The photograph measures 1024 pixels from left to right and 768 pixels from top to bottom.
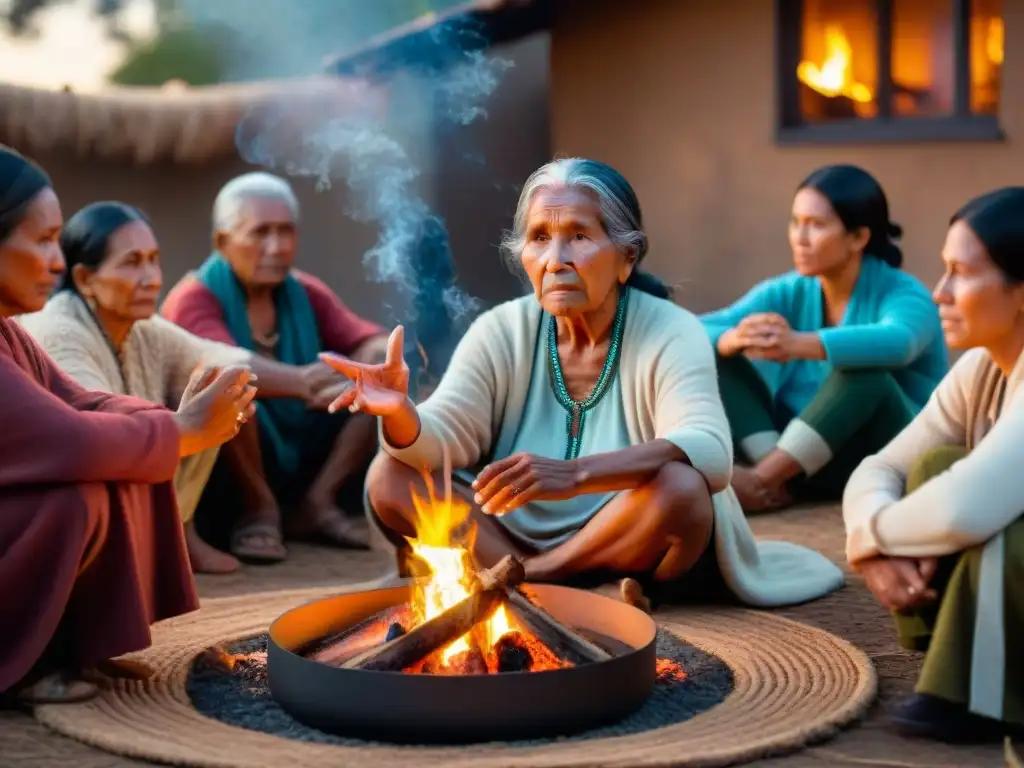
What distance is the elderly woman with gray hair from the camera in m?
4.82

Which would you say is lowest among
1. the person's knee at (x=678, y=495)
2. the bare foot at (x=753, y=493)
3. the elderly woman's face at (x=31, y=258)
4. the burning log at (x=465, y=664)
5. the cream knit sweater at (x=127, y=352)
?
the burning log at (x=465, y=664)

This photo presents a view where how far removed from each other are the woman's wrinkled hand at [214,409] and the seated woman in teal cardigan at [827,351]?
122 inches

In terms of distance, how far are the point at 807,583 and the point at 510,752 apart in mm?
2003

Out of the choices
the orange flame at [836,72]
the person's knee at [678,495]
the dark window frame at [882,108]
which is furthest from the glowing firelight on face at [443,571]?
the orange flame at [836,72]

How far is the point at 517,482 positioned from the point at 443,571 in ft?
1.10

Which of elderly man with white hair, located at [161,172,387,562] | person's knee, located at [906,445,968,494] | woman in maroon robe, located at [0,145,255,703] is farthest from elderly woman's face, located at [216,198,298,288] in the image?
person's knee, located at [906,445,968,494]

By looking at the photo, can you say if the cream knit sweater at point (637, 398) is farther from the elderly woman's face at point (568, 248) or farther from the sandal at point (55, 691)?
the sandal at point (55, 691)

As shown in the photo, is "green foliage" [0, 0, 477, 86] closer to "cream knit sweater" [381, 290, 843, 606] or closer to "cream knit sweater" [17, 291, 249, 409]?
"cream knit sweater" [17, 291, 249, 409]

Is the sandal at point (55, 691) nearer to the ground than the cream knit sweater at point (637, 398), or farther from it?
nearer to the ground

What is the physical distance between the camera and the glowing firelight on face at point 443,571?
13.9 ft

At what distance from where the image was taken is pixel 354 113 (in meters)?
11.2

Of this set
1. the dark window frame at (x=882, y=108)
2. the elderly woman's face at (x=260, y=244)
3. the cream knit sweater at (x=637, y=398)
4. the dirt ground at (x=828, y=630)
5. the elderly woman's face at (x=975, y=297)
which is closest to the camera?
the dirt ground at (x=828, y=630)

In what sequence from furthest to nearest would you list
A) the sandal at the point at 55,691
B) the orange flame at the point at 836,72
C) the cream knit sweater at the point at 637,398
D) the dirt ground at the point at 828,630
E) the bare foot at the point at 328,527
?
the orange flame at the point at 836,72 < the bare foot at the point at 328,527 < the cream knit sweater at the point at 637,398 < the sandal at the point at 55,691 < the dirt ground at the point at 828,630

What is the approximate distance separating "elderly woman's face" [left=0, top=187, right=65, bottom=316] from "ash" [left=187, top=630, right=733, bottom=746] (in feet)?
3.74
